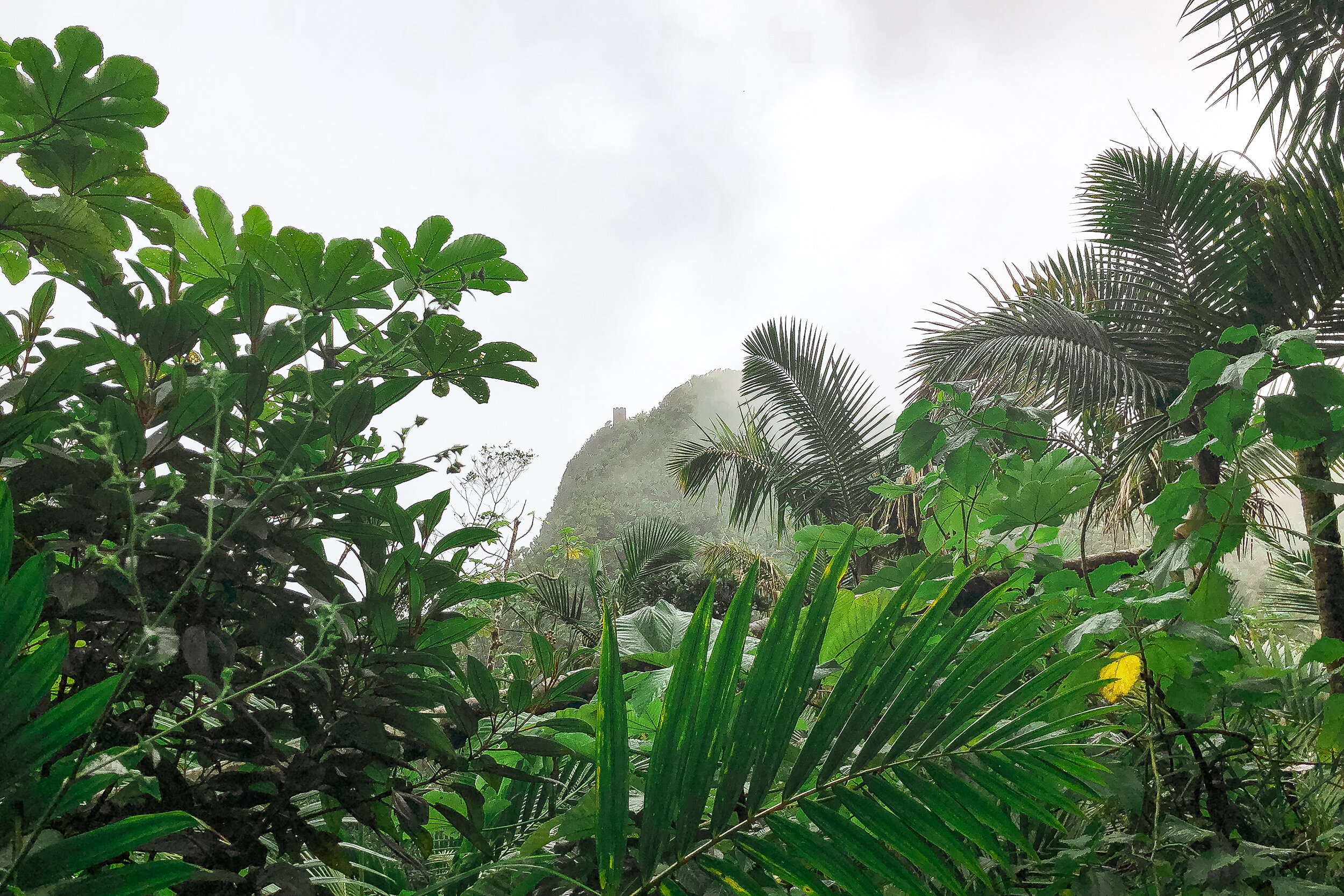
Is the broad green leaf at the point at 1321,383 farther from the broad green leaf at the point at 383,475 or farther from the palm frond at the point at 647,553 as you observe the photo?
the palm frond at the point at 647,553

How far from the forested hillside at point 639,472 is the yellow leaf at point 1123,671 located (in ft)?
84.3

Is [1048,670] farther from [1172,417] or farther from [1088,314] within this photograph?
[1088,314]

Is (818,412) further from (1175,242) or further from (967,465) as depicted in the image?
(967,465)

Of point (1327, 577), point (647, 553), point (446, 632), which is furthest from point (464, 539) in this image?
point (647, 553)

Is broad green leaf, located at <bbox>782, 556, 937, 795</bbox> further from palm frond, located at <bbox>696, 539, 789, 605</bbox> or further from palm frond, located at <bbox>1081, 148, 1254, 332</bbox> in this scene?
palm frond, located at <bbox>696, 539, 789, 605</bbox>

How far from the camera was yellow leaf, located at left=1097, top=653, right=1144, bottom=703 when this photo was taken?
0.66 m

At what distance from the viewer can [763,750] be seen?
1.38 ft

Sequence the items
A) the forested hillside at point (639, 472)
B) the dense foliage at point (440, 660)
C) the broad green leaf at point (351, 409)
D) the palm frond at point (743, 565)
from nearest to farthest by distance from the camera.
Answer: the dense foliage at point (440, 660)
the broad green leaf at point (351, 409)
the palm frond at point (743, 565)
the forested hillside at point (639, 472)

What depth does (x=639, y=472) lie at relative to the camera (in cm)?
3309

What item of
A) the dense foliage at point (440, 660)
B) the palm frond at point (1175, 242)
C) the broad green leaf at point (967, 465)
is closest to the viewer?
the dense foliage at point (440, 660)

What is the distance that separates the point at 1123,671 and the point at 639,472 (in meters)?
32.5

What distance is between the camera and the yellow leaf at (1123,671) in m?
0.66

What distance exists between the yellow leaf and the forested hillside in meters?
25.7

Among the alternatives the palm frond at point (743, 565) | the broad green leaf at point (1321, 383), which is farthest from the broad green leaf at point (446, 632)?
the palm frond at point (743, 565)
